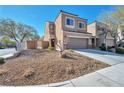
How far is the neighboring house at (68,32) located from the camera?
530 inches

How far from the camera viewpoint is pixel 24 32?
84.8ft

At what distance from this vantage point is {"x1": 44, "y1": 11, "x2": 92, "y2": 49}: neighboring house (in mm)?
13453

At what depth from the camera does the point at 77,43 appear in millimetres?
14570

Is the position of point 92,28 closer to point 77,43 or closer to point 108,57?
point 77,43

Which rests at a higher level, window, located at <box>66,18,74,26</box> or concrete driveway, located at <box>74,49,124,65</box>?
window, located at <box>66,18,74,26</box>

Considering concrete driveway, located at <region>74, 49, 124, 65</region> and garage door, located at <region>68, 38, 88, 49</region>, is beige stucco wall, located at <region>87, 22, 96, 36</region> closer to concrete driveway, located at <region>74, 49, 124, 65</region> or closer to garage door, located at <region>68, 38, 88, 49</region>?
garage door, located at <region>68, 38, 88, 49</region>

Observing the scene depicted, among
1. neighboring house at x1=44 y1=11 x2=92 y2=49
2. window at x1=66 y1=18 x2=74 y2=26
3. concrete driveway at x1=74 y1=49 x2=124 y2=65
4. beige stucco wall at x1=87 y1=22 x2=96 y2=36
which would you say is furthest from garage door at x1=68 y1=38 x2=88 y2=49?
beige stucco wall at x1=87 y1=22 x2=96 y2=36

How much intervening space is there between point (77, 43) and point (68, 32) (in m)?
2.28

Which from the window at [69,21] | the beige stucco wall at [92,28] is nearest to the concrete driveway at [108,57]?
the window at [69,21]

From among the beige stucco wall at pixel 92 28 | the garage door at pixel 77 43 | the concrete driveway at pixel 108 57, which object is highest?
the beige stucco wall at pixel 92 28

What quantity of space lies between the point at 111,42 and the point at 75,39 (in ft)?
37.3

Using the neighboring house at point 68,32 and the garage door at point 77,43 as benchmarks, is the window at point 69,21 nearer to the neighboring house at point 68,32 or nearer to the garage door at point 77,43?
the neighboring house at point 68,32
